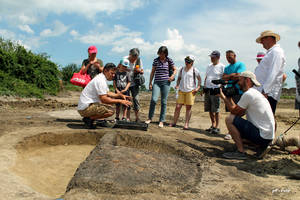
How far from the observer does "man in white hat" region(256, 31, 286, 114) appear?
3.82 meters

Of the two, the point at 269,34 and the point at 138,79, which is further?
the point at 138,79

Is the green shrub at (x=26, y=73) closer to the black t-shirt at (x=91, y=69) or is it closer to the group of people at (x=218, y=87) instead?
the black t-shirt at (x=91, y=69)

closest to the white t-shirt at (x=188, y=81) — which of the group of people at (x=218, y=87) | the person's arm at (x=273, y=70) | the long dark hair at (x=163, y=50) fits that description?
the group of people at (x=218, y=87)

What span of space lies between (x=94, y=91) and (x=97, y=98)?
0.53ft

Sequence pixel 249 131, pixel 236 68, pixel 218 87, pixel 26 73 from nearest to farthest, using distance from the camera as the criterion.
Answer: pixel 249 131 → pixel 236 68 → pixel 218 87 → pixel 26 73

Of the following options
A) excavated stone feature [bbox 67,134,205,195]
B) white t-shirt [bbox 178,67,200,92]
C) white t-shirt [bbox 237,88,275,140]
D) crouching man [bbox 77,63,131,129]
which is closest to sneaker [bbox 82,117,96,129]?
crouching man [bbox 77,63,131,129]

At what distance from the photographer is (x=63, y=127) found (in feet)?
16.5

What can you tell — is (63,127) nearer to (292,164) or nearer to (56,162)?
(56,162)

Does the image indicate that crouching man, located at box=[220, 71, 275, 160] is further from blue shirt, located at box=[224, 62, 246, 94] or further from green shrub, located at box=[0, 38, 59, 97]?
green shrub, located at box=[0, 38, 59, 97]

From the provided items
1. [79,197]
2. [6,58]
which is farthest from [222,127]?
[6,58]

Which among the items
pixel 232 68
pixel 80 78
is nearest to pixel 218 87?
pixel 232 68

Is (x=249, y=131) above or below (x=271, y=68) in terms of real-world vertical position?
below

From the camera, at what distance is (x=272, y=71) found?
3824 millimetres

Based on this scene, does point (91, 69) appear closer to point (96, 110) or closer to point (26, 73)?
point (96, 110)
